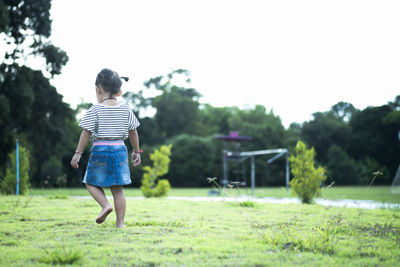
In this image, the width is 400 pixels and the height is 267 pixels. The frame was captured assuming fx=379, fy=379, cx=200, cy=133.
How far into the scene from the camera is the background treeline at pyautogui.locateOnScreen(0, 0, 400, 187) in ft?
67.9

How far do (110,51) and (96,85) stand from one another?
17.3m

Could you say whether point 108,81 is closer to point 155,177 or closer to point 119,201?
point 119,201

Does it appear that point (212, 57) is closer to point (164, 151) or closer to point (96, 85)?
point (164, 151)

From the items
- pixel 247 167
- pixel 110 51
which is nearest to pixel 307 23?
pixel 110 51

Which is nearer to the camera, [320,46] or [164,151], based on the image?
[164,151]

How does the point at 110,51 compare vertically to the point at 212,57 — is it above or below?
below

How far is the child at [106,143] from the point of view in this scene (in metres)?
3.62

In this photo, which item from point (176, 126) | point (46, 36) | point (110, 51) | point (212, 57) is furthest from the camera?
point (176, 126)

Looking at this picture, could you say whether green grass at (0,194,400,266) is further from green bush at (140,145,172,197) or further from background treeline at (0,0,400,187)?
background treeline at (0,0,400,187)

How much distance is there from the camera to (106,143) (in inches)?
145

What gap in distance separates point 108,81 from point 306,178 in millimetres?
6907

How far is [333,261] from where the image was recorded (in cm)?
260

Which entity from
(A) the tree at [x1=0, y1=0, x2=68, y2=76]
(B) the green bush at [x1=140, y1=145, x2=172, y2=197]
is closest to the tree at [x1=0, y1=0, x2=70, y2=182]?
(A) the tree at [x1=0, y1=0, x2=68, y2=76]

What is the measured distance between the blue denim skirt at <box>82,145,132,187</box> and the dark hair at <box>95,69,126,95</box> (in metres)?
0.61
